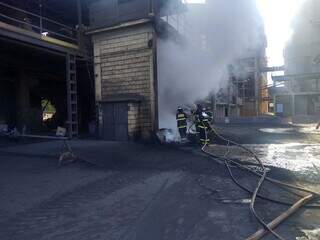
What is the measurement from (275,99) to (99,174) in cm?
2898

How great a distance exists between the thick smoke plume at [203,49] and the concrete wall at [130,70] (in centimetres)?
95

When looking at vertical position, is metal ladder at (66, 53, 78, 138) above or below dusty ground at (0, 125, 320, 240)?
Answer: above

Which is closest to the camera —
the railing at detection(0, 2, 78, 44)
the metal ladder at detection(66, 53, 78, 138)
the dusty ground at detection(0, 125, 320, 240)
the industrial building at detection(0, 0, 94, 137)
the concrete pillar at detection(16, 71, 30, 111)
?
the dusty ground at detection(0, 125, 320, 240)

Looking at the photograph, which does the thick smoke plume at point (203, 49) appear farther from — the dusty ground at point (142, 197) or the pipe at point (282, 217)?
the pipe at point (282, 217)

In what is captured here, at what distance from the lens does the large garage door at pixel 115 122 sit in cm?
1521

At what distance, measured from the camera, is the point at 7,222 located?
527cm

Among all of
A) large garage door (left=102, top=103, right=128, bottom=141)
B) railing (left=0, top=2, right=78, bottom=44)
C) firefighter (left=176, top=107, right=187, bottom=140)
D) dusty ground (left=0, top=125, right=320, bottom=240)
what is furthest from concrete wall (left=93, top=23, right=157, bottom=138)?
dusty ground (left=0, top=125, right=320, bottom=240)

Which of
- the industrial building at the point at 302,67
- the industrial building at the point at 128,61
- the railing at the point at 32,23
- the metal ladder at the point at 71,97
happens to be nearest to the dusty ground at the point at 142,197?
the industrial building at the point at 128,61

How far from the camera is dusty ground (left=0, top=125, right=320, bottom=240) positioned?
479cm

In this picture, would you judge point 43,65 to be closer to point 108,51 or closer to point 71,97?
point 71,97

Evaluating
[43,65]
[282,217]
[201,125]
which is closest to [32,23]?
[43,65]

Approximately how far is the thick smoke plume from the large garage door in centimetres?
203

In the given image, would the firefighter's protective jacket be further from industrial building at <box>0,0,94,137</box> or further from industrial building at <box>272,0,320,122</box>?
industrial building at <box>272,0,320,122</box>

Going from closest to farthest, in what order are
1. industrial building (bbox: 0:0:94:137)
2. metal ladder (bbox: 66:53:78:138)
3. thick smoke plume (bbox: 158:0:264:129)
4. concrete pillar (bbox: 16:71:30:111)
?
thick smoke plume (bbox: 158:0:264:129) < industrial building (bbox: 0:0:94:137) < metal ladder (bbox: 66:53:78:138) < concrete pillar (bbox: 16:71:30:111)
